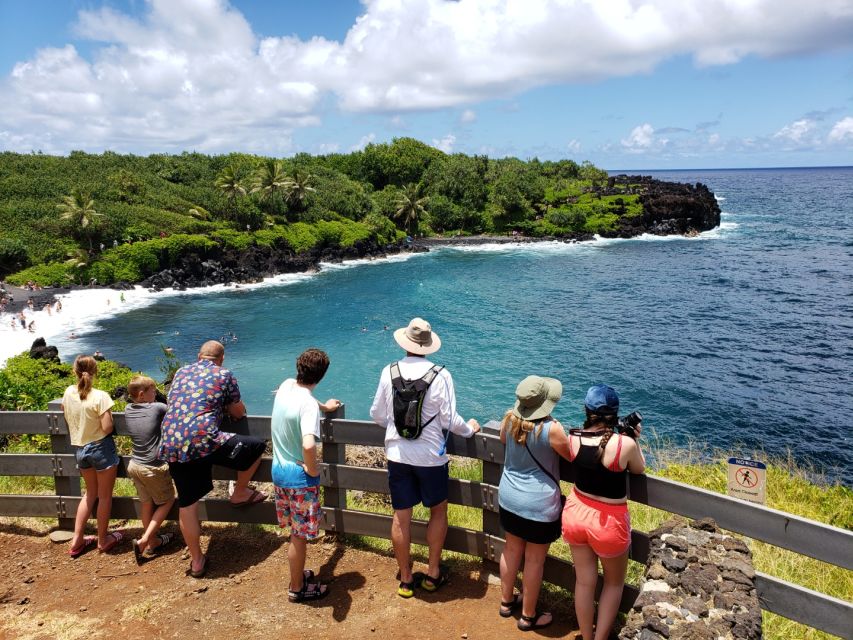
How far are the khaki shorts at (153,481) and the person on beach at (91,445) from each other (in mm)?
347

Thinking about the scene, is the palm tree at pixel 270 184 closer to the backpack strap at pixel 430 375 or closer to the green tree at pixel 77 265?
the green tree at pixel 77 265

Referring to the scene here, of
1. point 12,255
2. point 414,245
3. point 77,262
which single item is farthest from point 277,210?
point 12,255

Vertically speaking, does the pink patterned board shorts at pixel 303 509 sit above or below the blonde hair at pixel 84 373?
below

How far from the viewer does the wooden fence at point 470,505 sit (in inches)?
156

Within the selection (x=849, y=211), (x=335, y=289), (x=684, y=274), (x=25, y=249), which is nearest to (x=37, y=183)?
(x=25, y=249)

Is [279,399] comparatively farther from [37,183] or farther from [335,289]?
[37,183]

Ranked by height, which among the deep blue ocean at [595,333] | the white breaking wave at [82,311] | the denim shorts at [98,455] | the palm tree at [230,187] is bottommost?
the deep blue ocean at [595,333]

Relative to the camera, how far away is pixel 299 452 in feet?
17.6

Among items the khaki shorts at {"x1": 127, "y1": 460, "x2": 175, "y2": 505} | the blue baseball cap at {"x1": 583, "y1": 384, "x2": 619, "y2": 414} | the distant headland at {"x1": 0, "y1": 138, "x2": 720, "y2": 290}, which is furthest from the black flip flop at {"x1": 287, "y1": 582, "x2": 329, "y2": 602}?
the distant headland at {"x1": 0, "y1": 138, "x2": 720, "y2": 290}

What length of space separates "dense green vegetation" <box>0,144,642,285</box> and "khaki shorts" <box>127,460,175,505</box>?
51.7 m

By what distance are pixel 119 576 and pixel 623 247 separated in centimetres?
7961

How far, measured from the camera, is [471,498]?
5617mm

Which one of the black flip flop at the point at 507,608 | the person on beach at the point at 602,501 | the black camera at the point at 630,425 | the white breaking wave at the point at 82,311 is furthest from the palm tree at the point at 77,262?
the black camera at the point at 630,425

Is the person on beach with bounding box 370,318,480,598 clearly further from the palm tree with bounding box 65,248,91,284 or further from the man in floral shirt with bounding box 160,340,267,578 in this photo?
the palm tree with bounding box 65,248,91,284
